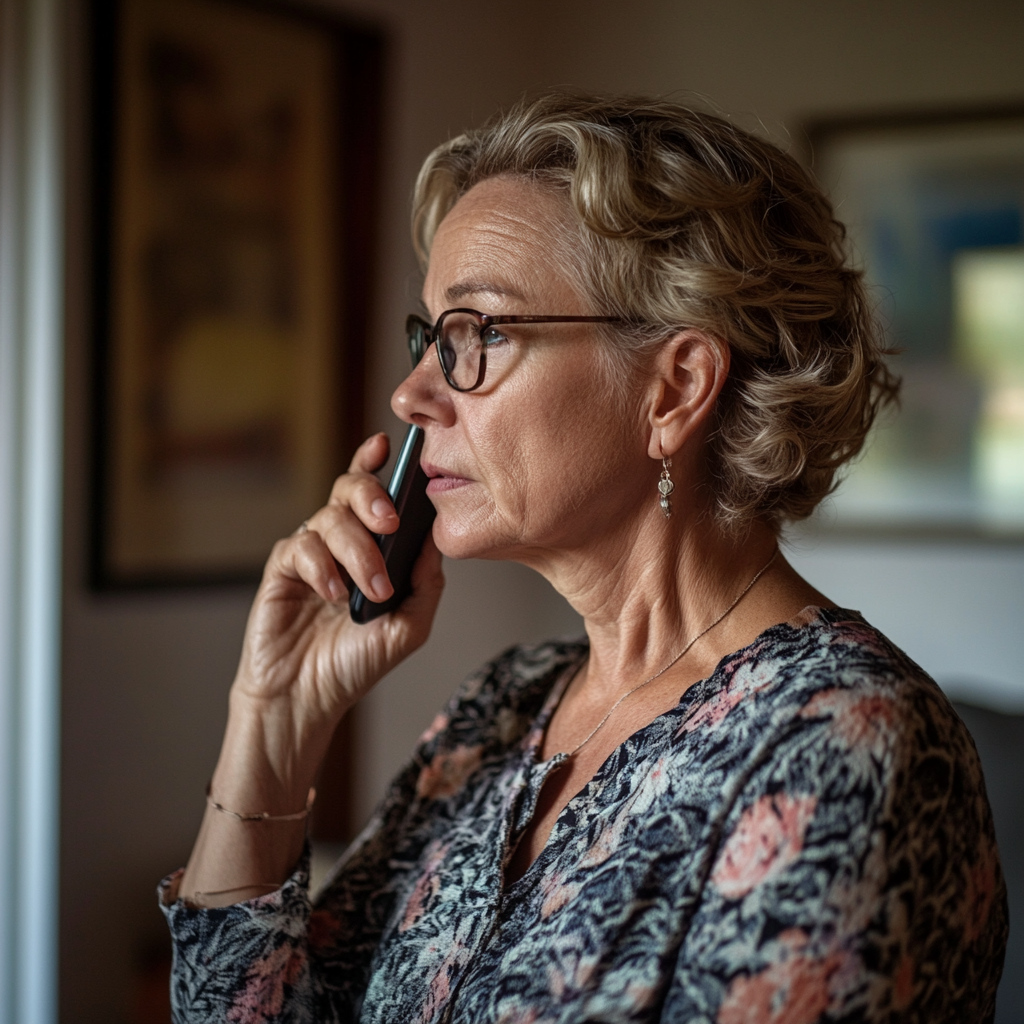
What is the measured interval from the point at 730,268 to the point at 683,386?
5.2 inches

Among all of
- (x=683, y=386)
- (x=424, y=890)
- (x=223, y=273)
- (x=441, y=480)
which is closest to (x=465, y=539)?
(x=441, y=480)

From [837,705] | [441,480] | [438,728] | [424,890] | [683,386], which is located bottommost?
[424,890]

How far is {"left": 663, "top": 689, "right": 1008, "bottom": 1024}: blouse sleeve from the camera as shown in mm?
765

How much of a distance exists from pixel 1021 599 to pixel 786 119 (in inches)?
61.9

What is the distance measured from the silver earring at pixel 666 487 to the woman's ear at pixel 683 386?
0.02m

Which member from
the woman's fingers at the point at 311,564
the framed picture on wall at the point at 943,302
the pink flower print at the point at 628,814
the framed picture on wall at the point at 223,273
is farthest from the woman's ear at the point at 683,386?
the framed picture on wall at the point at 943,302

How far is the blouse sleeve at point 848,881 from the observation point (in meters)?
0.76

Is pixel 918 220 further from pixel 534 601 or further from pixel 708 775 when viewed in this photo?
pixel 708 775

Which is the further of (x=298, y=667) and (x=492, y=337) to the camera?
(x=298, y=667)

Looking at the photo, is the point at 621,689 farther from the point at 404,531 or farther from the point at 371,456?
the point at 371,456

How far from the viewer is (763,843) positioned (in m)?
0.82

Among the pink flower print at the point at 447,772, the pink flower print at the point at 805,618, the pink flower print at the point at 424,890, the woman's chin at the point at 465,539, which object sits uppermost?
the woman's chin at the point at 465,539

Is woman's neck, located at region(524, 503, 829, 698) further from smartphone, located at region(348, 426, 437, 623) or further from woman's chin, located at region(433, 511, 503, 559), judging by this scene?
smartphone, located at region(348, 426, 437, 623)

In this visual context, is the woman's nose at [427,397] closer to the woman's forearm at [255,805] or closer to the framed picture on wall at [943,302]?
the woman's forearm at [255,805]
